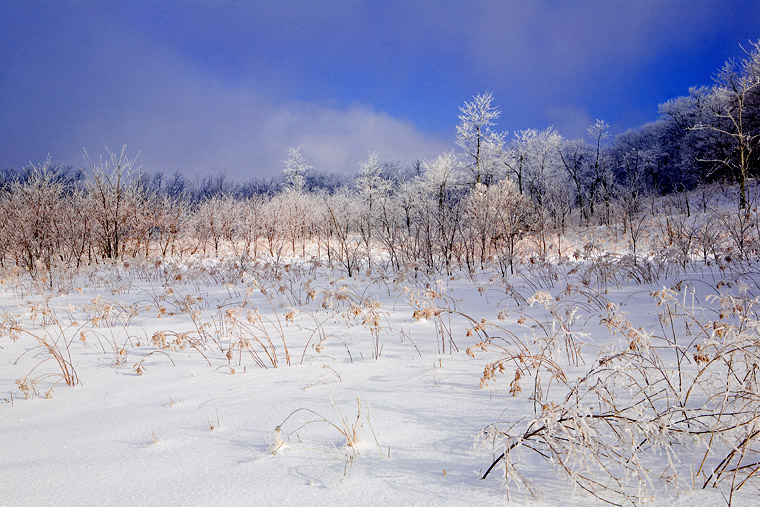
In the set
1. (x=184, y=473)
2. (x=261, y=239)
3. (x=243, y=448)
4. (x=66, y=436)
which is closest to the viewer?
(x=184, y=473)

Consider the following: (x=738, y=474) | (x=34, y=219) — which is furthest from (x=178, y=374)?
(x=34, y=219)

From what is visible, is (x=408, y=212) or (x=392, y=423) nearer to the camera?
(x=392, y=423)

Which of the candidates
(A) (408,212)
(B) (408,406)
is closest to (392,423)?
(B) (408,406)

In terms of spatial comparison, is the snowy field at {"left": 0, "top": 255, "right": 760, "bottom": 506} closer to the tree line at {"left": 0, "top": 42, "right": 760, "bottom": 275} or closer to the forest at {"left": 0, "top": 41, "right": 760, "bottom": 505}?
the forest at {"left": 0, "top": 41, "right": 760, "bottom": 505}

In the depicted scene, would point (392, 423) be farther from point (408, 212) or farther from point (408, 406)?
point (408, 212)

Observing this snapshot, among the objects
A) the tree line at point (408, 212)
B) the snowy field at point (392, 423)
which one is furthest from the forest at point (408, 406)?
the tree line at point (408, 212)

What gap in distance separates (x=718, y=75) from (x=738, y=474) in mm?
30203

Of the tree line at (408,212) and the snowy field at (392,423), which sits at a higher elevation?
the tree line at (408,212)

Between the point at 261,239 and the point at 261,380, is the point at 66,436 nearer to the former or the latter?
the point at 261,380

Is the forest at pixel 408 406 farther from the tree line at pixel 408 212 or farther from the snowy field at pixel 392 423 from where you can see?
the tree line at pixel 408 212

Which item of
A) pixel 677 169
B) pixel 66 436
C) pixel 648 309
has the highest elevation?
pixel 677 169

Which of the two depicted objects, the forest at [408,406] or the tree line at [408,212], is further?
the tree line at [408,212]

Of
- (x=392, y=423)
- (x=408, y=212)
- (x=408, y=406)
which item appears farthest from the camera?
(x=408, y=212)

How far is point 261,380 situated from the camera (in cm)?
293
